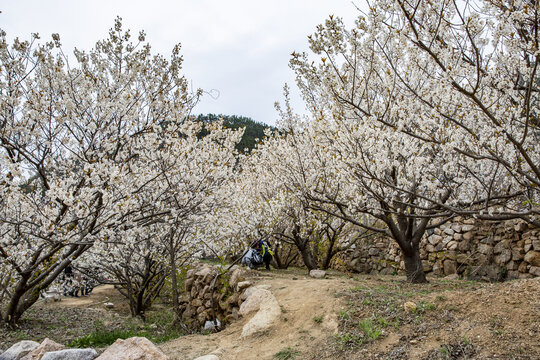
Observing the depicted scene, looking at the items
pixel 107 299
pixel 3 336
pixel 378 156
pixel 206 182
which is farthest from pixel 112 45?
pixel 107 299

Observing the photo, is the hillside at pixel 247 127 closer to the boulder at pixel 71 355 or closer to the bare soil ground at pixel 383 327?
the bare soil ground at pixel 383 327

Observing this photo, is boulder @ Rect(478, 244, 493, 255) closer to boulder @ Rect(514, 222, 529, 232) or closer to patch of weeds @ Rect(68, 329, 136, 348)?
boulder @ Rect(514, 222, 529, 232)

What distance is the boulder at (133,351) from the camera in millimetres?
4160

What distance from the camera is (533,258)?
7.23m

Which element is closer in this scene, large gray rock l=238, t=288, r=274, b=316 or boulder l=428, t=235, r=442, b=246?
large gray rock l=238, t=288, r=274, b=316

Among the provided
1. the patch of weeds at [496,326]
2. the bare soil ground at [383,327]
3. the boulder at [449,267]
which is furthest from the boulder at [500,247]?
the patch of weeds at [496,326]

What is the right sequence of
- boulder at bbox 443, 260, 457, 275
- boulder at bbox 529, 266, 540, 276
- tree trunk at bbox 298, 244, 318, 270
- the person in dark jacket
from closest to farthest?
boulder at bbox 529, 266, 540, 276 → boulder at bbox 443, 260, 457, 275 → tree trunk at bbox 298, 244, 318, 270 → the person in dark jacket

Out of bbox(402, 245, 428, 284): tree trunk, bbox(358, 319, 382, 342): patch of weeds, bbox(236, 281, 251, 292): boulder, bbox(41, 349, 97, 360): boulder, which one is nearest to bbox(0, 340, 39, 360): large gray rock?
bbox(41, 349, 97, 360): boulder

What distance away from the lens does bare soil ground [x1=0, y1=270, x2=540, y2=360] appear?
3.46m

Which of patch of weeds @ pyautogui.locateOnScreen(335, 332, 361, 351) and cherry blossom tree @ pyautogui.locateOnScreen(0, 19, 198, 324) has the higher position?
cherry blossom tree @ pyautogui.locateOnScreen(0, 19, 198, 324)

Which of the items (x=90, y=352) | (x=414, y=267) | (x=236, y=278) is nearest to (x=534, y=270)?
(x=414, y=267)

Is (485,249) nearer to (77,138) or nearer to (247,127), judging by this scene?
(77,138)

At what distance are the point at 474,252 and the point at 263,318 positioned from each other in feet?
20.5

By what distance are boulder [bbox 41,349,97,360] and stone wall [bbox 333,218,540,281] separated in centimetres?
799
